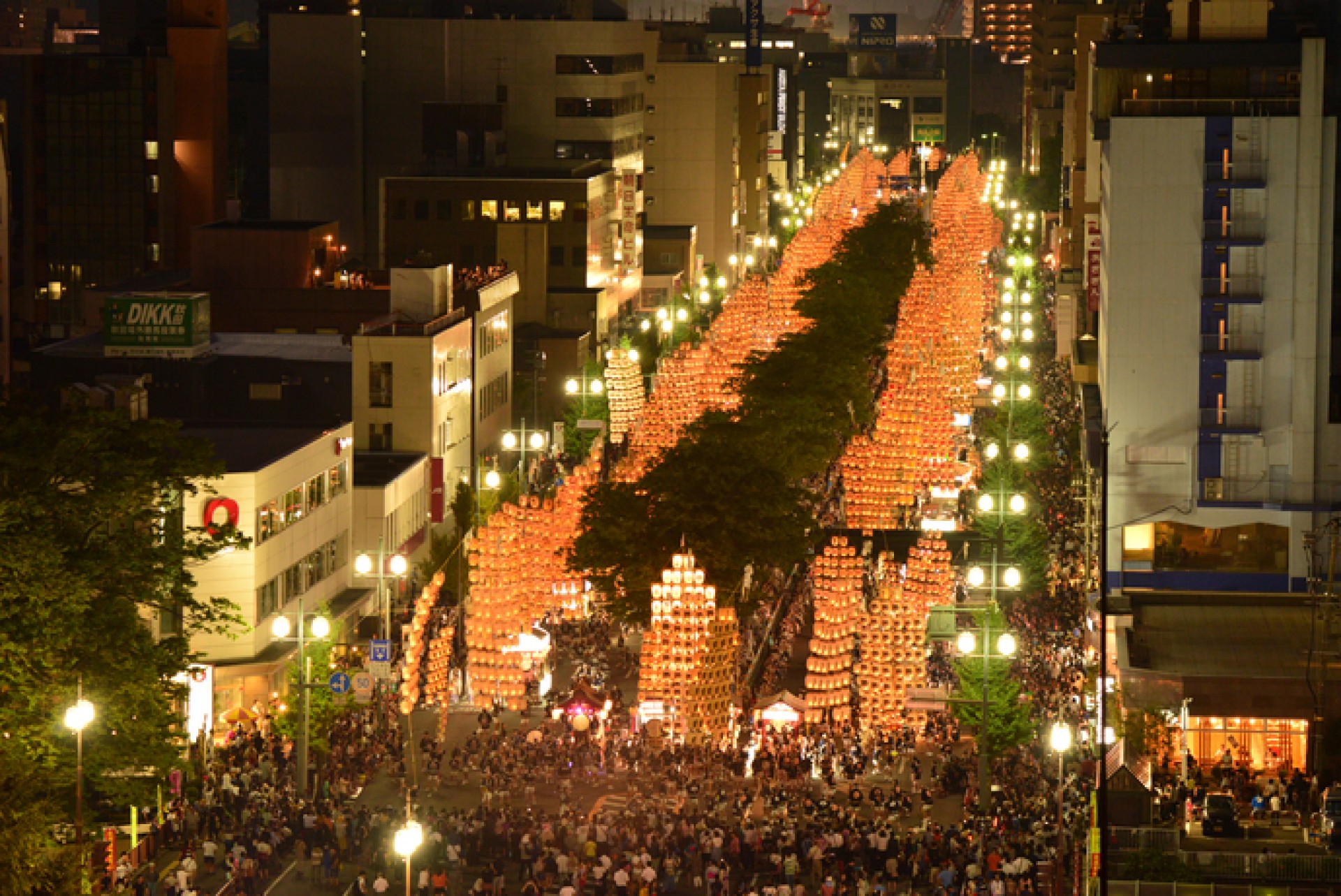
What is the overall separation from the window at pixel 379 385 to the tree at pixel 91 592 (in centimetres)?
3889

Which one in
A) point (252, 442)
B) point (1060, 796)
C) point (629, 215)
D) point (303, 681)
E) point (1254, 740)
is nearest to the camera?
point (1060, 796)

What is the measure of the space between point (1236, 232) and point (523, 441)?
34.2 metres

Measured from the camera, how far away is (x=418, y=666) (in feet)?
221

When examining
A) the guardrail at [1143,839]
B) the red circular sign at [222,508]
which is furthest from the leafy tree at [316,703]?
the guardrail at [1143,839]

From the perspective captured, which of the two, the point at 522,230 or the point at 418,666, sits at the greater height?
the point at 522,230

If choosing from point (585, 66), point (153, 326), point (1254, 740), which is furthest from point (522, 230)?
point (1254, 740)

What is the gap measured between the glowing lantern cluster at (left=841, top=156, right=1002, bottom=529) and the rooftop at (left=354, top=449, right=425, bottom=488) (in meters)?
A: 16.2

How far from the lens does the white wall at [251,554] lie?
69.2 metres

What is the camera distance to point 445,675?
6706 cm

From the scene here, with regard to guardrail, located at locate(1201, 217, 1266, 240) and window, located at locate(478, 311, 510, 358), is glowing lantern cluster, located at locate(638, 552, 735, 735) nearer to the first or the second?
Answer: guardrail, located at locate(1201, 217, 1266, 240)

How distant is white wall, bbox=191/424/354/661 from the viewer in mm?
69250

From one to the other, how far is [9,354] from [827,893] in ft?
244

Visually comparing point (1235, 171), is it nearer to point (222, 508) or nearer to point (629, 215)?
point (222, 508)

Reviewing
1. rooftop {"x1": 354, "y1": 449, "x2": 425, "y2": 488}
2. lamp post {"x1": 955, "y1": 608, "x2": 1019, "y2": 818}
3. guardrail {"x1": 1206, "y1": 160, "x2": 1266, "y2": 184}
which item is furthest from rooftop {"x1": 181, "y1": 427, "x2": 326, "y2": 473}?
guardrail {"x1": 1206, "y1": 160, "x2": 1266, "y2": 184}
